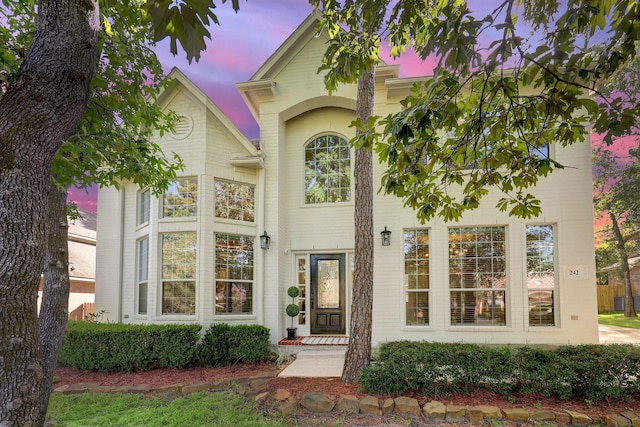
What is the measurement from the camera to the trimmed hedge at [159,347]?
775 cm

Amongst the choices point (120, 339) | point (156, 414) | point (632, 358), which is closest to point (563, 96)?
point (632, 358)

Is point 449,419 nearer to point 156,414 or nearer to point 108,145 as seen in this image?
point 156,414

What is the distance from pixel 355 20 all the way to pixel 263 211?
6164 mm

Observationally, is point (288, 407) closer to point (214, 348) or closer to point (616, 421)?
point (214, 348)

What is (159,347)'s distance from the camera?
778 cm

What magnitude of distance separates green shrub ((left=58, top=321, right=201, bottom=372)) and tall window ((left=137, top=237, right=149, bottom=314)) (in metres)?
1.73

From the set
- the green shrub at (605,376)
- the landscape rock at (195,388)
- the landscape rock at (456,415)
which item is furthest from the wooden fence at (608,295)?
the landscape rock at (195,388)

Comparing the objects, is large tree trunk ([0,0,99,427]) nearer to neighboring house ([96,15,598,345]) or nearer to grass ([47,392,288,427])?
grass ([47,392,288,427])

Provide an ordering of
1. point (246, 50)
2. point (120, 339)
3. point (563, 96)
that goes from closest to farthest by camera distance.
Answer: point (563, 96) < point (120, 339) < point (246, 50)

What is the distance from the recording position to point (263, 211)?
31.8ft

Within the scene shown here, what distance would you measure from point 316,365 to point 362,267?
2.47 m

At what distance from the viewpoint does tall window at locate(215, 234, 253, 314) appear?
9180 mm

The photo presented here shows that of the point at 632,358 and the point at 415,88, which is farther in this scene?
the point at 632,358

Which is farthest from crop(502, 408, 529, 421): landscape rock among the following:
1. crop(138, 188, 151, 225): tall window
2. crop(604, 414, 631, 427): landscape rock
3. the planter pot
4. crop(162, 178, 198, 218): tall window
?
crop(138, 188, 151, 225): tall window
